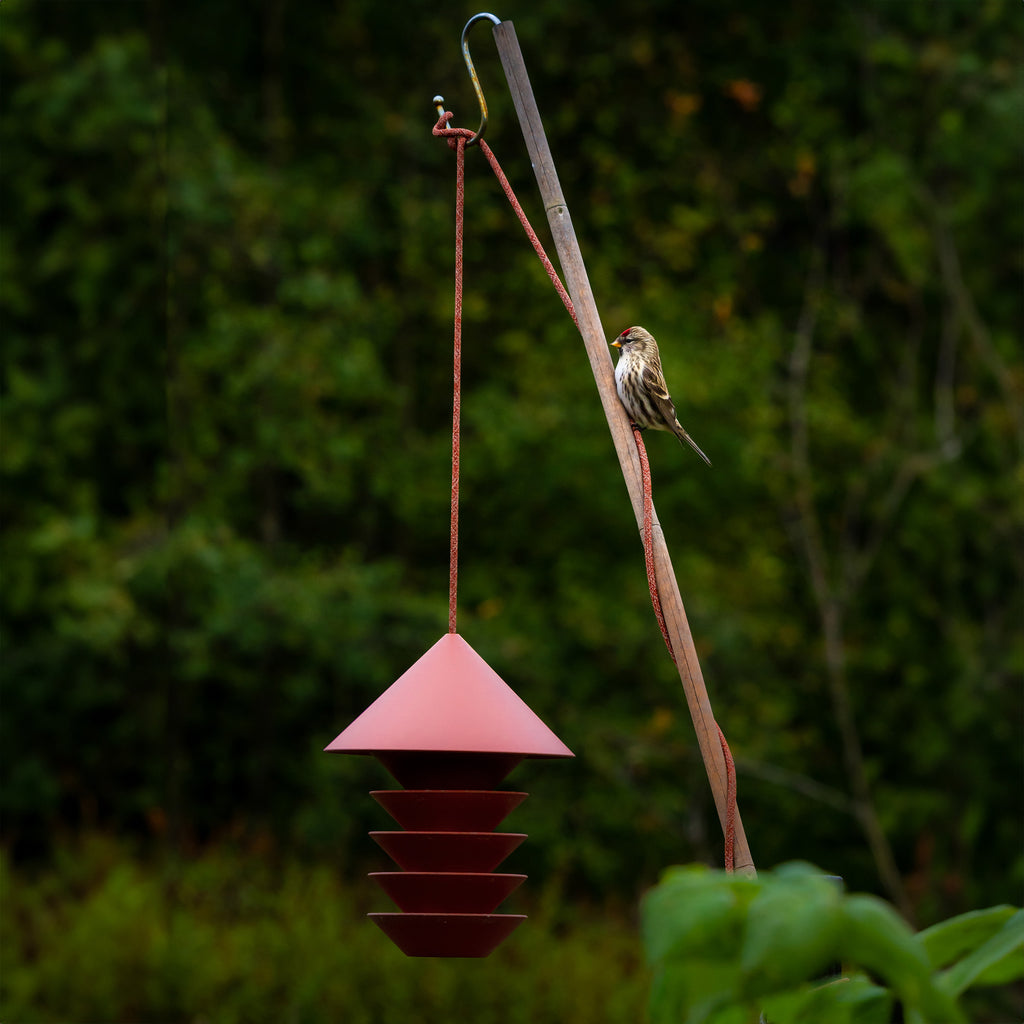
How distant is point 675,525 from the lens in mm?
7633

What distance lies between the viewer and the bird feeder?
1.76m

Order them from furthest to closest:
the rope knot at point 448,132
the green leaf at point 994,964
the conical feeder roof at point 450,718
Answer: the rope knot at point 448,132 → the conical feeder roof at point 450,718 → the green leaf at point 994,964

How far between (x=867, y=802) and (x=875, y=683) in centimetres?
93

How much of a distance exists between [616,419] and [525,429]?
528 centimetres

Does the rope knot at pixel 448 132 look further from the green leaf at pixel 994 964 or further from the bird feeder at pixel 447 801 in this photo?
the green leaf at pixel 994 964

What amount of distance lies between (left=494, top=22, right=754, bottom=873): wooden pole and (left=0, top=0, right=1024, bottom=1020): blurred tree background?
199 inches

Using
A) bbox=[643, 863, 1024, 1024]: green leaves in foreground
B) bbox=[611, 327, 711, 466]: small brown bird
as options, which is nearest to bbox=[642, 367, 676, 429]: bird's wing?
bbox=[611, 327, 711, 466]: small brown bird

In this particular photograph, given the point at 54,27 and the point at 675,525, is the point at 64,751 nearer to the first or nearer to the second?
the point at 675,525

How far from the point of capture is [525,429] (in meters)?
7.02

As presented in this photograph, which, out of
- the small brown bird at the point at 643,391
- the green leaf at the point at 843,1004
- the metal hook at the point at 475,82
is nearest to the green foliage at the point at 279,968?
the small brown bird at the point at 643,391

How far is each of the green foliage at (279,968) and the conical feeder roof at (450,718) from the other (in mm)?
4315

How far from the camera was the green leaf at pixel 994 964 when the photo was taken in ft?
3.40

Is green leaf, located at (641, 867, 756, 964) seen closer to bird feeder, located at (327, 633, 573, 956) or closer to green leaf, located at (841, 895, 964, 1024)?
green leaf, located at (841, 895, 964, 1024)

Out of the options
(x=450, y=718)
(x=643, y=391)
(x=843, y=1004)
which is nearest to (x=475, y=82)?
(x=643, y=391)
